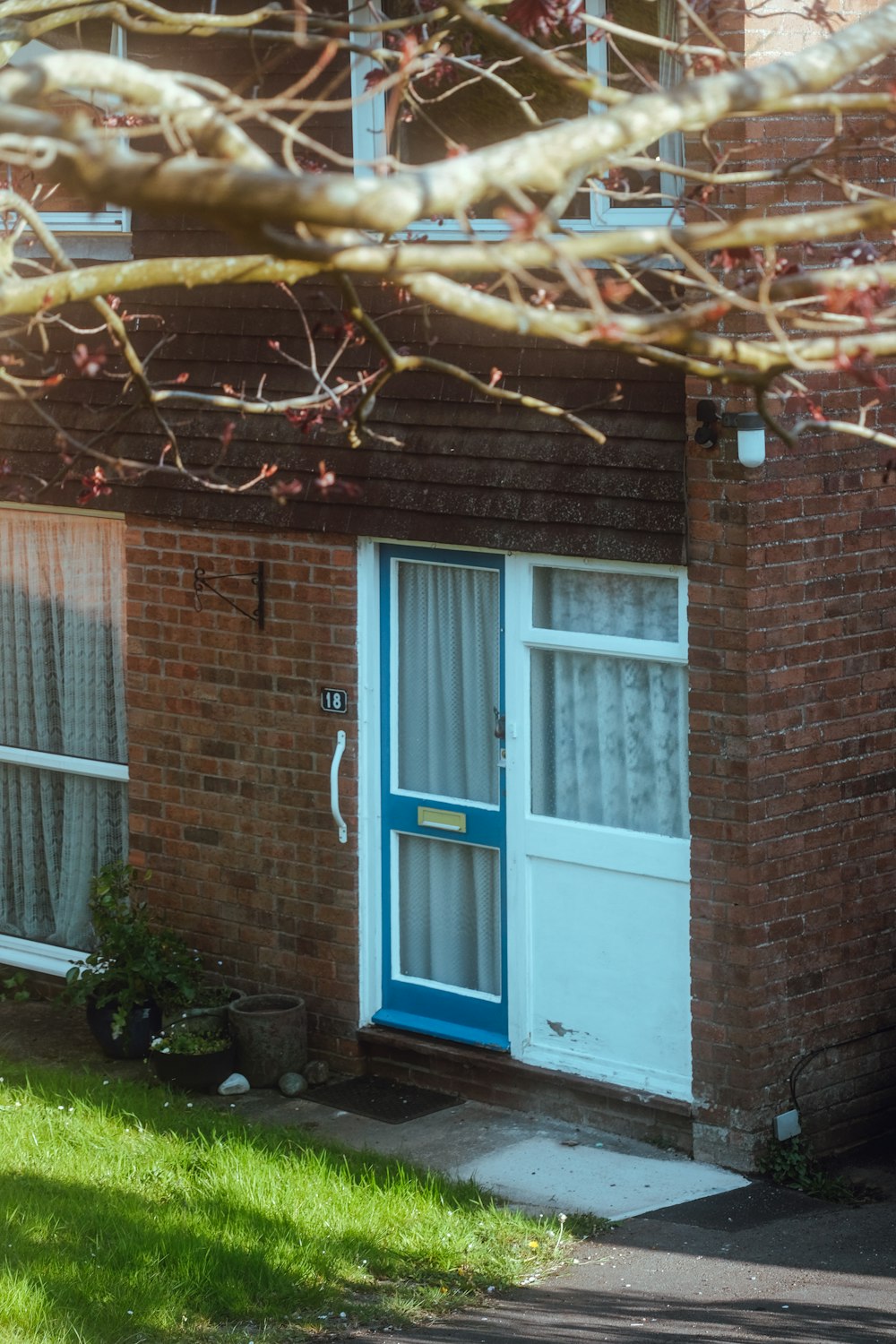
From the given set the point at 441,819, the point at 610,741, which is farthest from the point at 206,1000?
the point at 610,741

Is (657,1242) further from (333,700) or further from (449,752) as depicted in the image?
(333,700)

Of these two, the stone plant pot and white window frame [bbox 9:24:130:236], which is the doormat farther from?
white window frame [bbox 9:24:130:236]

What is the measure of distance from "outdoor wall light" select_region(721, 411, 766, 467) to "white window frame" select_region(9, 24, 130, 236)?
349 cm

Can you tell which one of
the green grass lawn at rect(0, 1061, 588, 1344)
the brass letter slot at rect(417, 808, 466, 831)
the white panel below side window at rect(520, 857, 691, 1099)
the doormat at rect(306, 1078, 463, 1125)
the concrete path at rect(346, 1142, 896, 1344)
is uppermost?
the brass letter slot at rect(417, 808, 466, 831)

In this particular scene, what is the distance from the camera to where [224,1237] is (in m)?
6.32

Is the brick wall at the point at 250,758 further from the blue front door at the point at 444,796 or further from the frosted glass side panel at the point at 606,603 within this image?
the frosted glass side panel at the point at 606,603

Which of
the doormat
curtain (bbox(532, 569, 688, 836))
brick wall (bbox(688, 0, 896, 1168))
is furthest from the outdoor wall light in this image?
the doormat

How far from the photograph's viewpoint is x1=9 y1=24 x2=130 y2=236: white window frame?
904 cm

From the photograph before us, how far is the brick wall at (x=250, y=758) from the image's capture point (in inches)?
337

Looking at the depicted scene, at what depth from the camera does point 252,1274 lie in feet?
20.0

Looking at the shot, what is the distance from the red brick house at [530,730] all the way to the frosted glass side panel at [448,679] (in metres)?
0.01

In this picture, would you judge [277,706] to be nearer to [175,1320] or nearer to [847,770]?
[847,770]

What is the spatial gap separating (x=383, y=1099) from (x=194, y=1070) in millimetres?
828

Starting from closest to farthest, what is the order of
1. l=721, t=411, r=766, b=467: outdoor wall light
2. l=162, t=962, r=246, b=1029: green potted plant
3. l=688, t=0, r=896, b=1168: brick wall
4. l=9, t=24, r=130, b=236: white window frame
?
l=721, t=411, r=766, b=467: outdoor wall light, l=688, t=0, r=896, b=1168: brick wall, l=162, t=962, r=246, b=1029: green potted plant, l=9, t=24, r=130, b=236: white window frame
